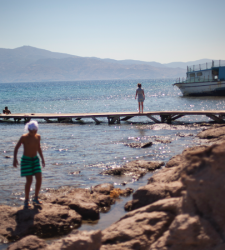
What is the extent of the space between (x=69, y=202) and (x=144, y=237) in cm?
265

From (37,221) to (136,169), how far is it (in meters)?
4.63

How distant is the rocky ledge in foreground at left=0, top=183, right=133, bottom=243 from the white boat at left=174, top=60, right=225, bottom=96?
122 ft

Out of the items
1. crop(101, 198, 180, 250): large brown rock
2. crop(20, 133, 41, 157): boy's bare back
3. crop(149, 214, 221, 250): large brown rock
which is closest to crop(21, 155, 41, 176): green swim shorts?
crop(20, 133, 41, 157): boy's bare back

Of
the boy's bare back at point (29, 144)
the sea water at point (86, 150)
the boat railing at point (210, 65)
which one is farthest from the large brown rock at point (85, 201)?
the boat railing at point (210, 65)

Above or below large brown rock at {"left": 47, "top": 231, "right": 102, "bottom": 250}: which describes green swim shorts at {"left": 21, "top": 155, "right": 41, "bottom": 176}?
above

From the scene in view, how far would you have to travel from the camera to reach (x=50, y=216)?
6152 mm

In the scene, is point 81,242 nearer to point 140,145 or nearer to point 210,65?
point 140,145

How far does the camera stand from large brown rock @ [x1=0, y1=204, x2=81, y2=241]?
19.5ft

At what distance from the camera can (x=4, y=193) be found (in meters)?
8.53

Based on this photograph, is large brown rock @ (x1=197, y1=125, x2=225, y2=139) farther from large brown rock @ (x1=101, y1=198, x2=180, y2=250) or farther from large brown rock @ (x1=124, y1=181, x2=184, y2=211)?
large brown rock @ (x1=101, y1=198, x2=180, y2=250)

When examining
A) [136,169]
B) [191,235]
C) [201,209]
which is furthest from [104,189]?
[191,235]

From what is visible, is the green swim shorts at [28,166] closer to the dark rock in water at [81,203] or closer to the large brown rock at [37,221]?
the large brown rock at [37,221]

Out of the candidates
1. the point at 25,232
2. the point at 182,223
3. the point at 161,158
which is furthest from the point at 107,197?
the point at 161,158

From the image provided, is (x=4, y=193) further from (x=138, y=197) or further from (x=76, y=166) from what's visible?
(x=138, y=197)
